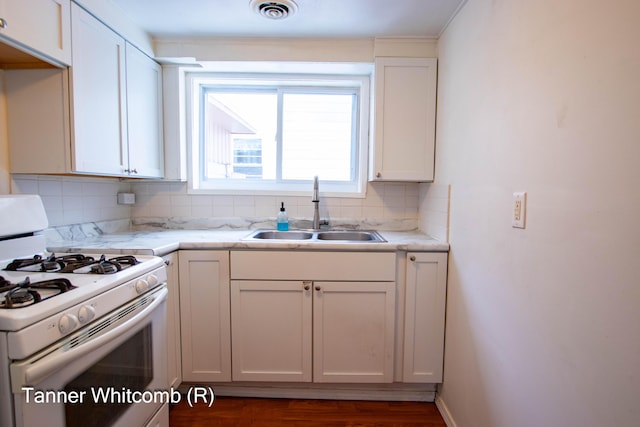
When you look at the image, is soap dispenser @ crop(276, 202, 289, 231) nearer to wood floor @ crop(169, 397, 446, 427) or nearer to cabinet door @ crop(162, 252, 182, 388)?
cabinet door @ crop(162, 252, 182, 388)

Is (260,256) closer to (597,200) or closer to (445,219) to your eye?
(445,219)

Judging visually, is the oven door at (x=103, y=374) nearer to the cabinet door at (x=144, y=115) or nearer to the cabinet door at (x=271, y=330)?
the cabinet door at (x=271, y=330)

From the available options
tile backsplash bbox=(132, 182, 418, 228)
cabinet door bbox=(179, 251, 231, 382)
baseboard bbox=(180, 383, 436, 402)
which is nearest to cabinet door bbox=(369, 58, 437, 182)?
tile backsplash bbox=(132, 182, 418, 228)

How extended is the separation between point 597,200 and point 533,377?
59 cm

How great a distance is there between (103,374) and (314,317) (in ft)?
3.12

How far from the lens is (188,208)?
Result: 216 cm

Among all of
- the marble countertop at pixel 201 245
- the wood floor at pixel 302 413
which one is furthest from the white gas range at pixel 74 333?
the wood floor at pixel 302 413

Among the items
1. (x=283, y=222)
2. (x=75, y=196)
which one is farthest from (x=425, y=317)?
(x=75, y=196)

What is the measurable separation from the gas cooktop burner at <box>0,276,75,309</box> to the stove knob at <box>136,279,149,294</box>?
0.20 metres

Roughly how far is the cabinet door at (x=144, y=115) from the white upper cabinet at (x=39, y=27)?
399 mm

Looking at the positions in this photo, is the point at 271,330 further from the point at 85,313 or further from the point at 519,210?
the point at 519,210

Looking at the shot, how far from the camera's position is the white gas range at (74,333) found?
707 mm

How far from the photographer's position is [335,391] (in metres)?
1.70

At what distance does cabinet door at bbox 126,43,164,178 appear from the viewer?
1.68m
